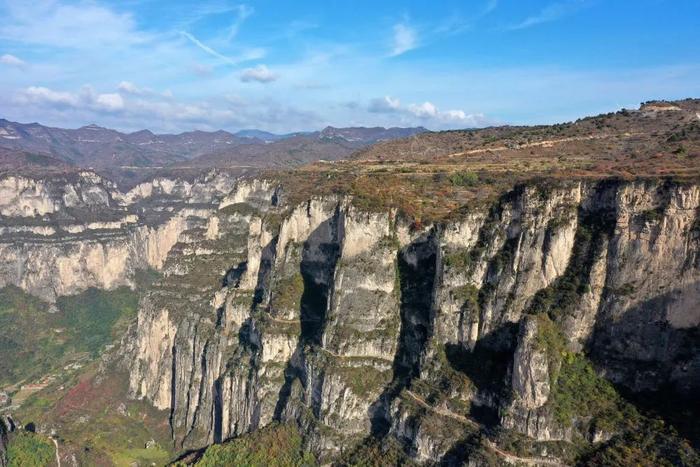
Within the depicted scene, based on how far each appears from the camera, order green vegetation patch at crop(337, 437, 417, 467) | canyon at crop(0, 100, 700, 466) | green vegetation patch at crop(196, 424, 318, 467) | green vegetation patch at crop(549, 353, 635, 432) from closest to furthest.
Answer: green vegetation patch at crop(549, 353, 635, 432) → canyon at crop(0, 100, 700, 466) → green vegetation patch at crop(337, 437, 417, 467) → green vegetation patch at crop(196, 424, 318, 467)

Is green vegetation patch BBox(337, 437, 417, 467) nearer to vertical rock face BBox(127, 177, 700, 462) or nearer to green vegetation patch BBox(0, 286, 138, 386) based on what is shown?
vertical rock face BBox(127, 177, 700, 462)

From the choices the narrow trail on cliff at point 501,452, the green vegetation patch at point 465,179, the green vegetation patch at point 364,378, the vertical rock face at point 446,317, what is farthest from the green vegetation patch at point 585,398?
the green vegetation patch at point 465,179

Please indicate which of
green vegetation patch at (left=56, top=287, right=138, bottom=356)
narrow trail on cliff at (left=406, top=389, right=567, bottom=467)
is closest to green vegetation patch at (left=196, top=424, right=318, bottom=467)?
narrow trail on cliff at (left=406, top=389, right=567, bottom=467)

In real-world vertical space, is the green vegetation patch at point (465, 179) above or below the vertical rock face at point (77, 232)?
above

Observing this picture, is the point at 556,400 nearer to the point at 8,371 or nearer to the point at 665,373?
the point at 665,373

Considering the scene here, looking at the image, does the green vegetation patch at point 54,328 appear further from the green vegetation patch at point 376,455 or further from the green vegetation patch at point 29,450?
the green vegetation patch at point 376,455

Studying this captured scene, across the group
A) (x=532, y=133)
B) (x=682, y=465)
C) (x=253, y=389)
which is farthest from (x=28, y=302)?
(x=682, y=465)
